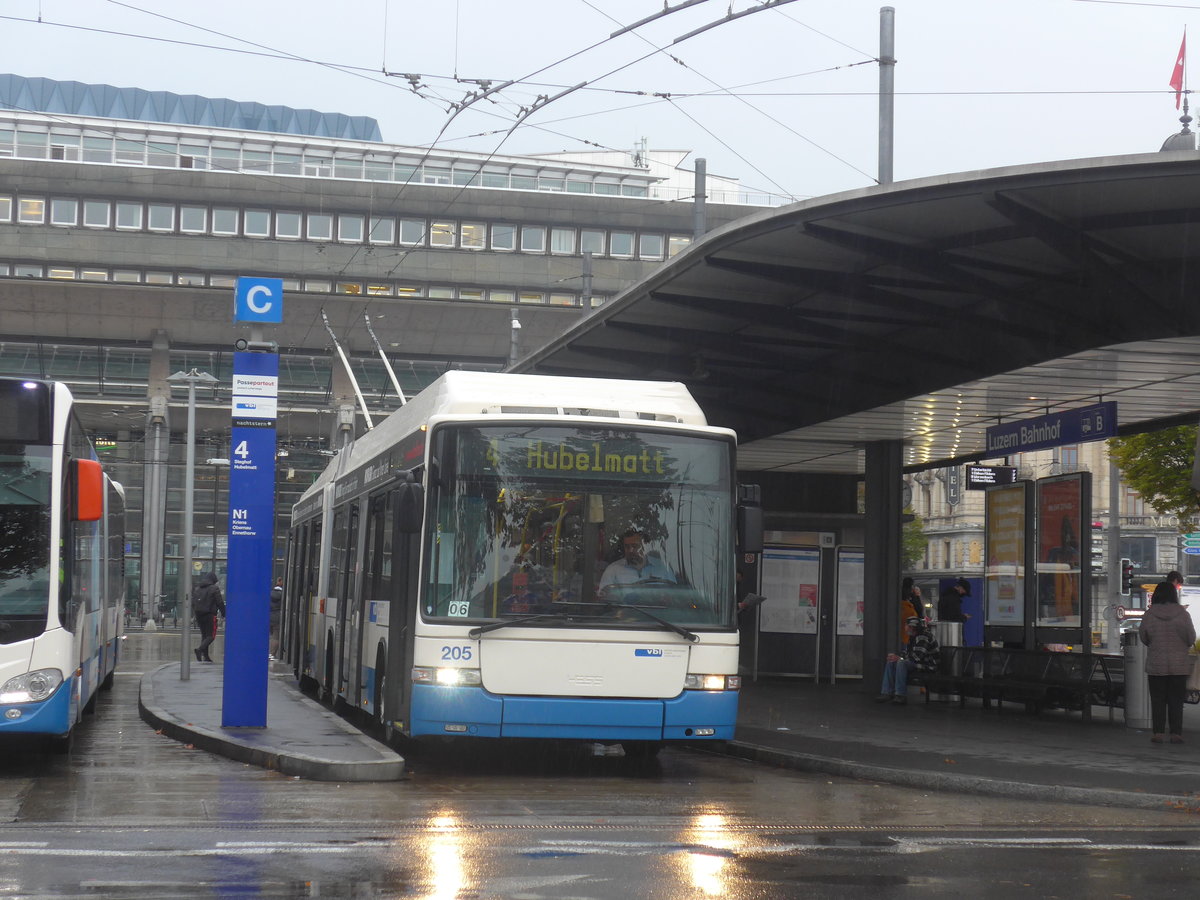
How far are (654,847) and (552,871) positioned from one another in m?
1.07

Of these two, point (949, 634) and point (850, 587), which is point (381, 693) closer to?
point (949, 634)

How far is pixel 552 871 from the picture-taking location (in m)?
7.71

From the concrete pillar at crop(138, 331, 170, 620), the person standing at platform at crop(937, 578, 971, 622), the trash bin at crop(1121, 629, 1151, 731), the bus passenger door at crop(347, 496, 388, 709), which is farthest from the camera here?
the concrete pillar at crop(138, 331, 170, 620)

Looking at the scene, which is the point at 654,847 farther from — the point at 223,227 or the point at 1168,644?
the point at 223,227

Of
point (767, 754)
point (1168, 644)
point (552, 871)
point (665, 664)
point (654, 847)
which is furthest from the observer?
point (1168, 644)

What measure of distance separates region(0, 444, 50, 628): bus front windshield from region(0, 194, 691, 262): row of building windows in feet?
125

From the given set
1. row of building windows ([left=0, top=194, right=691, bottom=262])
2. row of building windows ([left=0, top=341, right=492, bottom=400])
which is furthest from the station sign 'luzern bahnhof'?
row of building windows ([left=0, top=341, right=492, bottom=400])

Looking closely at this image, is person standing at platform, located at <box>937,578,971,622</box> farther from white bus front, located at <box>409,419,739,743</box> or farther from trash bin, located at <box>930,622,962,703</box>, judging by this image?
white bus front, located at <box>409,419,739,743</box>

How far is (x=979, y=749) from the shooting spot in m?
14.7

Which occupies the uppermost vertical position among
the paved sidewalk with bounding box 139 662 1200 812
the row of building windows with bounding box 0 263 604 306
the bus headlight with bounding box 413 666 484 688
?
the row of building windows with bounding box 0 263 604 306

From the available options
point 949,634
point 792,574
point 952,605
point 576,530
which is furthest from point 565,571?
point 792,574

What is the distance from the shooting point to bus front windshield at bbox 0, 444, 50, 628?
11688 mm


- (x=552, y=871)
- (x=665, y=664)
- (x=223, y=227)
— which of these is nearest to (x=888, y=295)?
(x=665, y=664)

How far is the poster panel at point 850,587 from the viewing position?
82.8 feet
